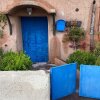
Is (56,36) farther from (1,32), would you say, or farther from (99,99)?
(99,99)

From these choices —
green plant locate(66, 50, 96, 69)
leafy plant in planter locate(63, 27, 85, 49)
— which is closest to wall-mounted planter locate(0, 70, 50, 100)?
green plant locate(66, 50, 96, 69)

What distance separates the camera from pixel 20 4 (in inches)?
406

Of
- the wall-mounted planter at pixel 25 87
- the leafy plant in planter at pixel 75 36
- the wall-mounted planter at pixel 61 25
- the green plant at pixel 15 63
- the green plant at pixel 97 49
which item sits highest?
the wall-mounted planter at pixel 61 25

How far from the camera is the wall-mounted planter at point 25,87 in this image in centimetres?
714

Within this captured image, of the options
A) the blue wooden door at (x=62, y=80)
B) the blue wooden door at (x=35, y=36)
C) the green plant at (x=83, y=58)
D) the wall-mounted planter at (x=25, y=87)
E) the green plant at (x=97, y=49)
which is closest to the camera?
the wall-mounted planter at (x=25, y=87)

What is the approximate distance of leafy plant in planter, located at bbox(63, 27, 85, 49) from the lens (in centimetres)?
1069

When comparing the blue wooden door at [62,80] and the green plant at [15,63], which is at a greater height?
the green plant at [15,63]

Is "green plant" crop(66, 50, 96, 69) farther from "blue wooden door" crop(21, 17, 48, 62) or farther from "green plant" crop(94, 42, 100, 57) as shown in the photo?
"blue wooden door" crop(21, 17, 48, 62)

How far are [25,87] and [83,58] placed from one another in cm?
355

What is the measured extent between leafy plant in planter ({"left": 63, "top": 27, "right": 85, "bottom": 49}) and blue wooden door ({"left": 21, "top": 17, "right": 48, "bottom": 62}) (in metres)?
1.21

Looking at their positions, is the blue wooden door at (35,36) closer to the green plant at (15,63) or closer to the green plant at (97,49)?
the green plant at (15,63)

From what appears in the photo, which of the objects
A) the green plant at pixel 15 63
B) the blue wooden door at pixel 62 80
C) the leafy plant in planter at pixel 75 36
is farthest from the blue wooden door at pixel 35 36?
the blue wooden door at pixel 62 80

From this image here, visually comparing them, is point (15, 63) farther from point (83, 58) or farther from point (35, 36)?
point (35, 36)

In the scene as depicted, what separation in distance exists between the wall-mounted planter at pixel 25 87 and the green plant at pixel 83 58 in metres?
3.03
